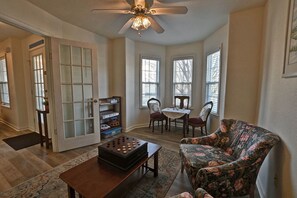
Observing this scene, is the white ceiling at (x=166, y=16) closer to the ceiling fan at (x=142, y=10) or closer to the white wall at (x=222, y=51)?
the white wall at (x=222, y=51)

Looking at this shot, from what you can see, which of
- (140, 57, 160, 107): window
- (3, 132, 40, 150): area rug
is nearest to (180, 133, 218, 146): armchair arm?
(140, 57, 160, 107): window

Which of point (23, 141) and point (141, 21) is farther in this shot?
point (23, 141)

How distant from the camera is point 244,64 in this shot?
2389 millimetres

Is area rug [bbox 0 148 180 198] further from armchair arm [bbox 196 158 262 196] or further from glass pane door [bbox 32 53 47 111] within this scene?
glass pane door [bbox 32 53 47 111]

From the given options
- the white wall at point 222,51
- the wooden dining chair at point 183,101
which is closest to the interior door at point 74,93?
the wooden dining chair at point 183,101

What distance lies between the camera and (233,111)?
2535 mm

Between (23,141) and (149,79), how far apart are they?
11.5ft

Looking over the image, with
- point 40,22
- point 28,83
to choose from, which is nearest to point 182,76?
point 40,22

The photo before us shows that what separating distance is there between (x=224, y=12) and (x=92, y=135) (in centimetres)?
349

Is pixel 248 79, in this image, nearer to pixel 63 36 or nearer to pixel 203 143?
pixel 203 143

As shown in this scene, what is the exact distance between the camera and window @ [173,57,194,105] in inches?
170

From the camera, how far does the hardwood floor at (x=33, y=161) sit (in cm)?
193

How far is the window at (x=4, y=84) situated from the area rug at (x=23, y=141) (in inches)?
61.5

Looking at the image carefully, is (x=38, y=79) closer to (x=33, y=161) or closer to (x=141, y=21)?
(x=33, y=161)
